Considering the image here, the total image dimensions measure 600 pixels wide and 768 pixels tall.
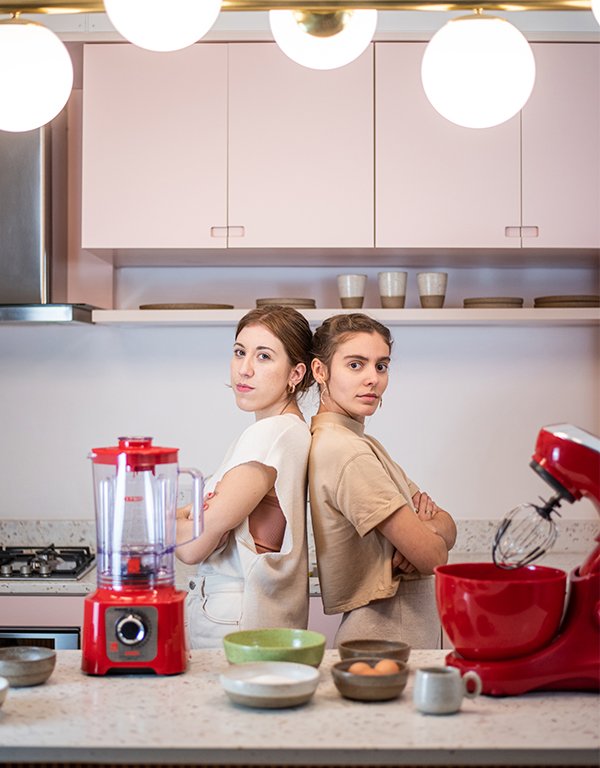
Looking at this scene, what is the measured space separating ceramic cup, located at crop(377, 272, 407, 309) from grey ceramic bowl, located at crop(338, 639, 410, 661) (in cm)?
166

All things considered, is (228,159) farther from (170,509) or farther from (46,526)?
(170,509)

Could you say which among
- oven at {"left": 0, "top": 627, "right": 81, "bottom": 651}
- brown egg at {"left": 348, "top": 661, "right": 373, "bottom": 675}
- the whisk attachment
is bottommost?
oven at {"left": 0, "top": 627, "right": 81, "bottom": 651}

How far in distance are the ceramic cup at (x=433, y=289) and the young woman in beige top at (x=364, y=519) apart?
101cm

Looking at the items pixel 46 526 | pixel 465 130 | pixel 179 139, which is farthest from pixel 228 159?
pixel 46 526

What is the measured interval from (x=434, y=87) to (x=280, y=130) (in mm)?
1726

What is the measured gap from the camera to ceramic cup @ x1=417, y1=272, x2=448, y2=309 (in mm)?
3211

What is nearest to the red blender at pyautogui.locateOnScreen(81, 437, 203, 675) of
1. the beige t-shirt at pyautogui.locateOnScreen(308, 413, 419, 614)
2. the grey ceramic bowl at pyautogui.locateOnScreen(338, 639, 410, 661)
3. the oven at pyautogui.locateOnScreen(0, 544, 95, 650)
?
the grey ceramic bowl at pyautogui.locateOnScreen(338, 639, 410, 661)

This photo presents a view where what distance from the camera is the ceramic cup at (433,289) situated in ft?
10.5

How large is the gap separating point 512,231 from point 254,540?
1.56 meters

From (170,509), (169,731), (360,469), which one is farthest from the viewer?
(360,469)

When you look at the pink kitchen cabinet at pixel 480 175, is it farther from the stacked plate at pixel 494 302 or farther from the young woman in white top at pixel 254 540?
the young woman in white top at pixel 254 540

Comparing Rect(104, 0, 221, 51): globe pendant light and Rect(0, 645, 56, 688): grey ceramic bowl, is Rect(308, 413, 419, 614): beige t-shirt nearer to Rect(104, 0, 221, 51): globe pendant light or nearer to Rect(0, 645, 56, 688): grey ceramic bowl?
Rect(0, 645, 56, 688): grey ceramic bowl

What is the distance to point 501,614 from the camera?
1.54 meters

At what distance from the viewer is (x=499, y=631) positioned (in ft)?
5.06
